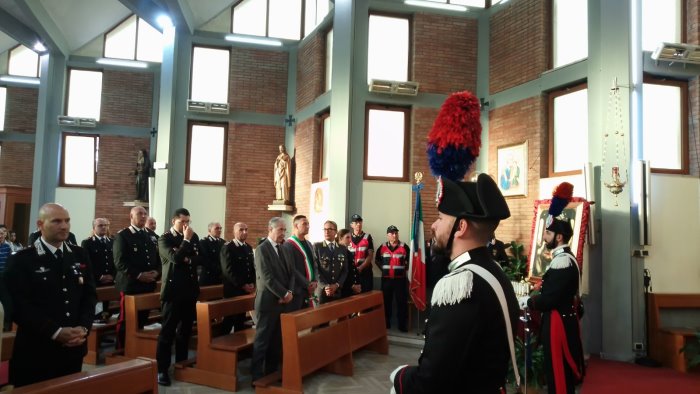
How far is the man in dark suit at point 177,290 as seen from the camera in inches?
214

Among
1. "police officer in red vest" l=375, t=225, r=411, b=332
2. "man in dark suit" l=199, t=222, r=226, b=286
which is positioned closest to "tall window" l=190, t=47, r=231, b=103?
"man in dark suit" l=199, t=222, r=226, b=286

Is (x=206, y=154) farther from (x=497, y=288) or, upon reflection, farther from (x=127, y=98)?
(x=497, y=288)

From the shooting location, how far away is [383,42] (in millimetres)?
10172

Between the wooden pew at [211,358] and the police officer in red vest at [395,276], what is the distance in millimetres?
3512

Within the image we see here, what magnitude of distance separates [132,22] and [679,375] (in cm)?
1463

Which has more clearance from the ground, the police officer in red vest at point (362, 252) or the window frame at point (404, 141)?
the window frame at point (404, 141)

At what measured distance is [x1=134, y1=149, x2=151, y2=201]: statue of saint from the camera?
43.2 feet

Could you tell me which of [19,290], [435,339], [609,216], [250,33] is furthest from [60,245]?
[250,33]

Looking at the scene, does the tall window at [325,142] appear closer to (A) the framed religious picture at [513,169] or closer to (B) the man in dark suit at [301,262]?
(A) the framed religious picture at [513,169]

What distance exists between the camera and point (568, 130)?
Result: 838cm

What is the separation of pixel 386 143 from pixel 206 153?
4.91m

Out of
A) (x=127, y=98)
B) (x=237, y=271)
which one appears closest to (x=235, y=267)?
(x=237, y=271)

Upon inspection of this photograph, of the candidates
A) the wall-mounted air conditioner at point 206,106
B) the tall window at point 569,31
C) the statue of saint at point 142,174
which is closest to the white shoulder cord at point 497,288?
the tall window at point 569,31

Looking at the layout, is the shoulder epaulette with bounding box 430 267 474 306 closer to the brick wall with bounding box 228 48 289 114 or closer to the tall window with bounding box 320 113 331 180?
the tall window with bounding box 320 113 331 180
